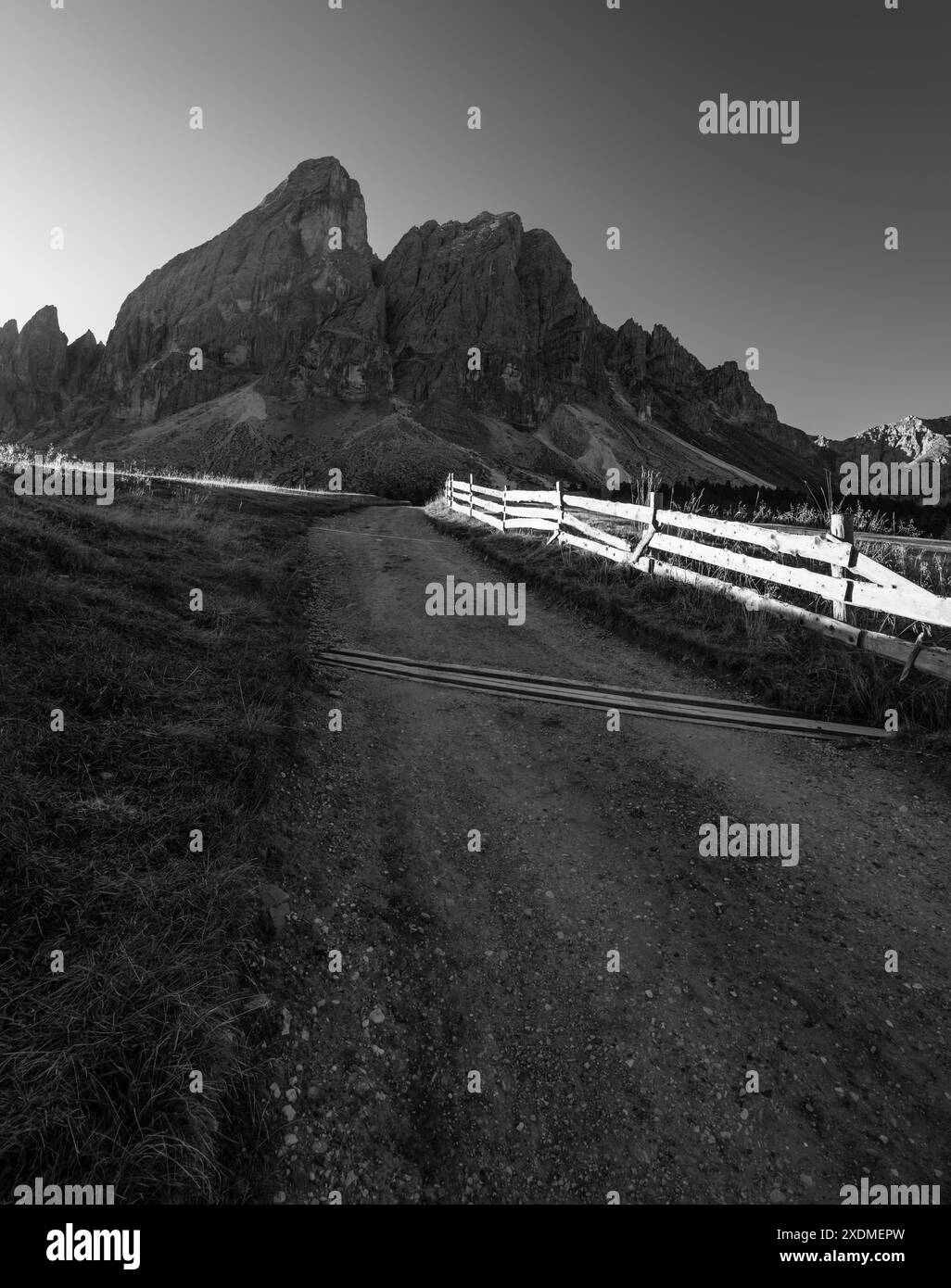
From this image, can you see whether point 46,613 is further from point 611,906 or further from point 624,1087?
point 624,1087

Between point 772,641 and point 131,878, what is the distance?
7.11m

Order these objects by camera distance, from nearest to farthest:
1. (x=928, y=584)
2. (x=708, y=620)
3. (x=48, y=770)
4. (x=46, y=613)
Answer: (x=48, y=770) → (x=46, y=613) → (x=928, y=584) → (x=708, y=620)

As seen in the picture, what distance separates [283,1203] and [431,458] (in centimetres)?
8234

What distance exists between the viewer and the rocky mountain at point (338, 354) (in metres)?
120

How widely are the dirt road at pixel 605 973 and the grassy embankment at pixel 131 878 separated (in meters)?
0.38

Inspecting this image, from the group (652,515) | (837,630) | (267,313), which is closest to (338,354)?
(267,313)

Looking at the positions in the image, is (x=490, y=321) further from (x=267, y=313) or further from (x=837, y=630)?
(x=837, y=630)

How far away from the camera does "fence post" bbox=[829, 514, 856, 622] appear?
657 cm

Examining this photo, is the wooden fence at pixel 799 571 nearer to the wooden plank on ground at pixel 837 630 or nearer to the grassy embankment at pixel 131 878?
the wooden plank on ground at pixel 837 630

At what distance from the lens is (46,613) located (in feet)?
17.1

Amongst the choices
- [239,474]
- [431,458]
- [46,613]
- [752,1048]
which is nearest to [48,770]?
[46,613]

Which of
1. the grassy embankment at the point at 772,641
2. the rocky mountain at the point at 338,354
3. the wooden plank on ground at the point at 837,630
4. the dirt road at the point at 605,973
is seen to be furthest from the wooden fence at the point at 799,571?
the rocky mountain at the point at 338,354
